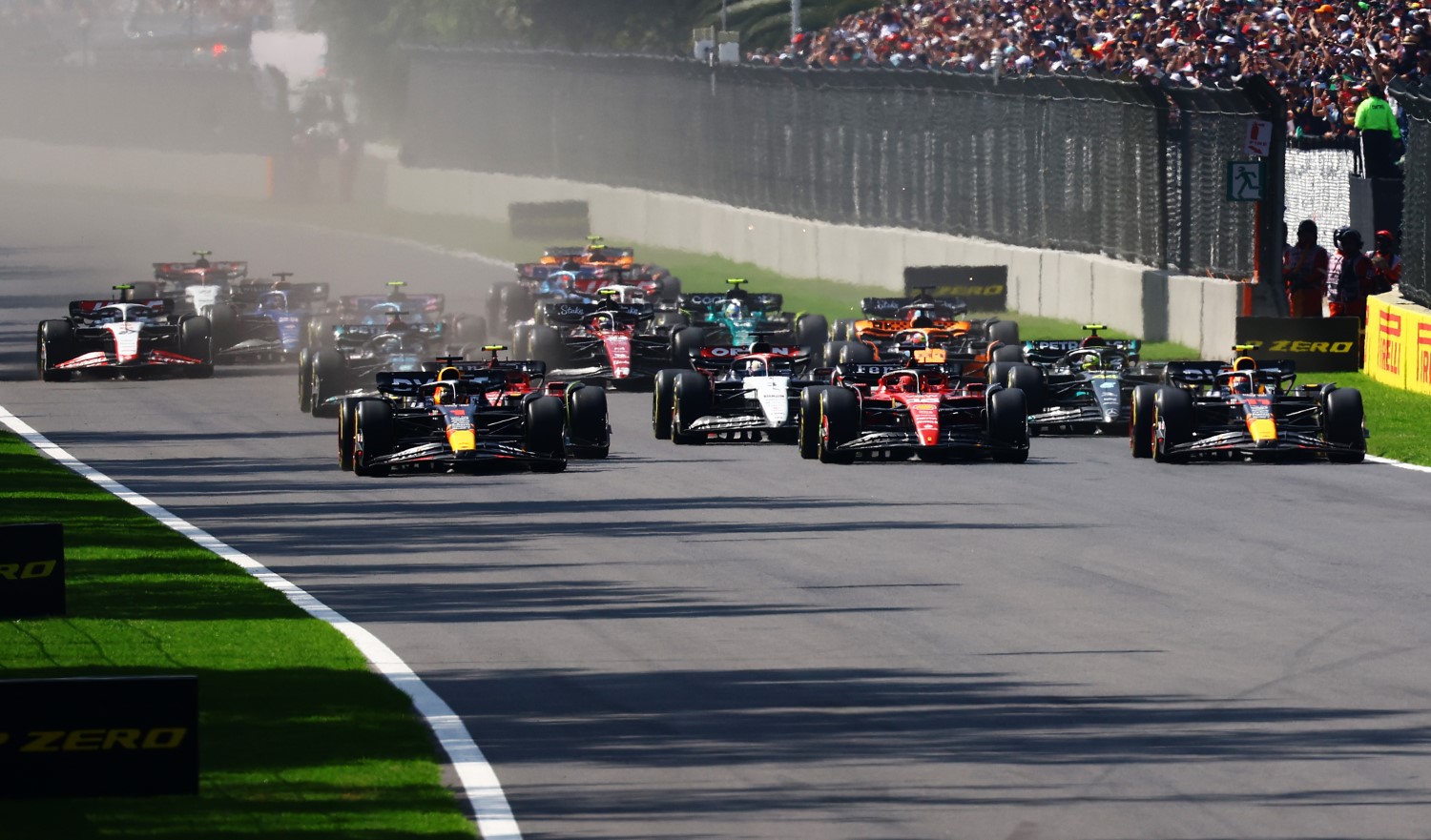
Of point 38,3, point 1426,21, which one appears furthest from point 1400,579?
point 38,3

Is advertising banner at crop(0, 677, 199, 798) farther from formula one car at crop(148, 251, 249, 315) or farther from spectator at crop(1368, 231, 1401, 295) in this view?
formula one car at crop(148, 251, 249, 315)

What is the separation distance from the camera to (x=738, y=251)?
46.3 m

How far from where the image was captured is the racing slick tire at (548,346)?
2647 cm

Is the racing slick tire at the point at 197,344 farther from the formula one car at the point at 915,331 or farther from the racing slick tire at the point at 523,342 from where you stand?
the formula one car at the point at 915,331

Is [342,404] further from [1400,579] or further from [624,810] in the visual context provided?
[624,810]

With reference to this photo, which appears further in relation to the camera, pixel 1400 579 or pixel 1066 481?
pixel 1066 481

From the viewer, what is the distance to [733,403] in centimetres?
2195

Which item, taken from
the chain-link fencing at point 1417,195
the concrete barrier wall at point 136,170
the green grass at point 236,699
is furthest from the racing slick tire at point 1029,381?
the concrete barrier wall at point 136,170

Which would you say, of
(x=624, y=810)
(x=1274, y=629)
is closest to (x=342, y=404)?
(x=1274, y=629)

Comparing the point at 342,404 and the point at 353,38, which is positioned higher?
the point at 353,38

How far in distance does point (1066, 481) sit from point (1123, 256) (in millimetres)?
14345

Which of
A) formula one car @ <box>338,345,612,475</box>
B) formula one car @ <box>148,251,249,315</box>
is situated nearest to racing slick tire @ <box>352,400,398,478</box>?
formula one car @ <box>338,345,612,475</box>

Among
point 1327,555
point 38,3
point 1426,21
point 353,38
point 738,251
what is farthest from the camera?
point 38,3

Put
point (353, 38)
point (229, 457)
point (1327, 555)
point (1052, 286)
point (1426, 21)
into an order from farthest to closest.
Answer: point (353, 38) < point (1052, 286) < point (1426, 21) < point (229, 457) < point (1327, 555)
